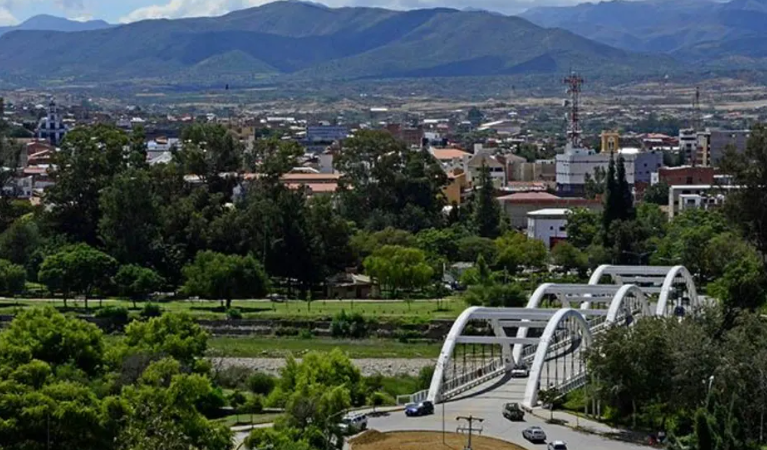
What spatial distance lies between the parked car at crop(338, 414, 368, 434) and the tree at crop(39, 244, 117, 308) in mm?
20528

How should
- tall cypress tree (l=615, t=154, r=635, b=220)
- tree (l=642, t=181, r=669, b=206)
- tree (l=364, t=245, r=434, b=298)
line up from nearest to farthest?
tree (l=364, t=245, r=434, b=298)
tall cypress tree (l=615, t=154, r=635, b=220)
tree (l=642, t=181, r=669, b=206)

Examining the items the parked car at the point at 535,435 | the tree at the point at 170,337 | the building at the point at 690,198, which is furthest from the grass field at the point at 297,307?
the building at the point at 690,198

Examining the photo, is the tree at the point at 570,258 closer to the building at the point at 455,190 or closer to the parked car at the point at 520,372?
the building at the point at 455,190

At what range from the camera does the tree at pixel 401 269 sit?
51.8 meters

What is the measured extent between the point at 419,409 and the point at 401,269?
2051 cm

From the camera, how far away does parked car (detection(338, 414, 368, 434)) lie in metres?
28.8

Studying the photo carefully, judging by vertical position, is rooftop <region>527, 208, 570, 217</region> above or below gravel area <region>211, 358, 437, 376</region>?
above

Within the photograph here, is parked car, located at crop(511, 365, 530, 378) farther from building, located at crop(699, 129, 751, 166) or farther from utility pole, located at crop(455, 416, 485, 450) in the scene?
building, located at crop(699, 129, 751, 166)

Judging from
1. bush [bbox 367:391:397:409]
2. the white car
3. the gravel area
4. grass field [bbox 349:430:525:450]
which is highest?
the white car

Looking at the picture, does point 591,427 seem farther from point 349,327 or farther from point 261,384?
point 349,327

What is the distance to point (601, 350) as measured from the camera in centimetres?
3153

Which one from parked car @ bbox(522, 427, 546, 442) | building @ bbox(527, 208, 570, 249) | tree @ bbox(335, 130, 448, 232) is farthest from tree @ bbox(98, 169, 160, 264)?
parked car @ bbox(522, 427, 546, 442)

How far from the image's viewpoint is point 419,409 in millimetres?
31375

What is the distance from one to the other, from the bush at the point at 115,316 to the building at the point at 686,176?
38.1 metres
